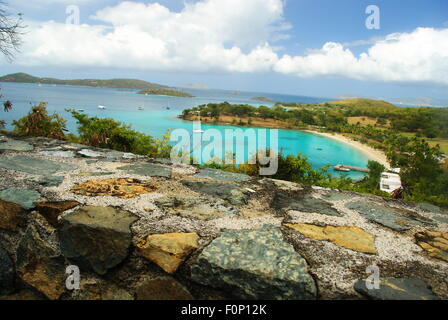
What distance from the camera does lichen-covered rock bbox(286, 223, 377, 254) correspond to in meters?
1.62

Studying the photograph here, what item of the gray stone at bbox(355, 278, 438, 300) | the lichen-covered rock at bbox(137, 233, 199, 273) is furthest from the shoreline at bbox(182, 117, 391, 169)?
the lichen-covered rock at bbox(137, 233, 199, 273)

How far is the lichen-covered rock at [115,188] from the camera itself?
2076 millimetres

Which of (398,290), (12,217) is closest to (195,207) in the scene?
(12,217)

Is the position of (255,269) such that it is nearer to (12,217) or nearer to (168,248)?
(168,248)

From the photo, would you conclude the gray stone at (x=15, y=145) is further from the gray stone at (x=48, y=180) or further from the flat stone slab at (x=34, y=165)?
the gray stone at (x=48, y=180)

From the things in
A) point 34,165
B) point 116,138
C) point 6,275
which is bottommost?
point 6,275

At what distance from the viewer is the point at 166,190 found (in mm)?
2318

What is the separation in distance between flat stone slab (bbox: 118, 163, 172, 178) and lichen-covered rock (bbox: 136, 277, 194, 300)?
1.37 m

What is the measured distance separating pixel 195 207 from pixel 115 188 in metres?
0.68

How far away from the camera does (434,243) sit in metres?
1.75

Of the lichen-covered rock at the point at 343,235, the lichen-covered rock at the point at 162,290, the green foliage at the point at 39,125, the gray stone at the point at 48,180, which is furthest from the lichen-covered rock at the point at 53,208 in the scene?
the green foliage at the point at 39,125

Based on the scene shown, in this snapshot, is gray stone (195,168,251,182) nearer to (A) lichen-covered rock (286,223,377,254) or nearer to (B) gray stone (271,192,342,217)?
(B) gray stone (271,192,342,217)

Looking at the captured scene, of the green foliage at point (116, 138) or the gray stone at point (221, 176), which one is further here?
the green foliage at point (116, 138)

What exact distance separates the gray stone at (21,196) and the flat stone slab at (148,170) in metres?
0.90
